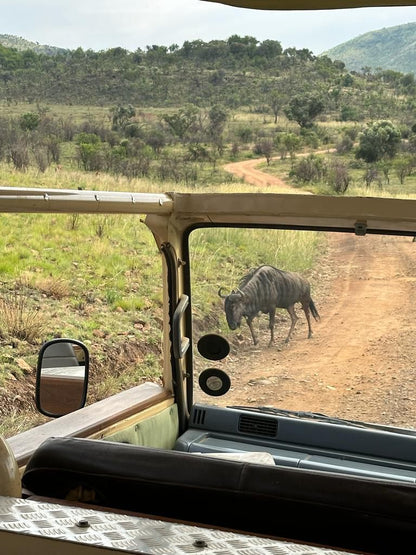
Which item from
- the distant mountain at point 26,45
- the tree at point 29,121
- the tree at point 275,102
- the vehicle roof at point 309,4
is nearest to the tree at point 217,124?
the tree at point 275,102

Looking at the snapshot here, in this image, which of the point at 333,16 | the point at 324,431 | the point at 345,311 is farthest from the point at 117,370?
the point at 333,16

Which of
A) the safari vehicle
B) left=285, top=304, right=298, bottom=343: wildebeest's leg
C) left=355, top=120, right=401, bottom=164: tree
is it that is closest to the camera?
the safari vehicle

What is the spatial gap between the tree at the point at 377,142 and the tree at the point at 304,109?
1.82m

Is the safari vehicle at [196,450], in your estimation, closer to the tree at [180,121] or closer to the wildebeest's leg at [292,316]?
the wildebeest's leg at [292,316]

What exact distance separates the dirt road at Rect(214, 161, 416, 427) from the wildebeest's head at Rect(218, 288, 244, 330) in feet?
32.8

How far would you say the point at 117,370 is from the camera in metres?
14.9

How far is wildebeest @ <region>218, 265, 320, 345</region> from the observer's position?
4184 mm

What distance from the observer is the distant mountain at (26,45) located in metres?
25.9

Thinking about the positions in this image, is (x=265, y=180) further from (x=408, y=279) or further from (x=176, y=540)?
(x=176, y=540)

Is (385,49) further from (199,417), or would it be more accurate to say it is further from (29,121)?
(199,417)

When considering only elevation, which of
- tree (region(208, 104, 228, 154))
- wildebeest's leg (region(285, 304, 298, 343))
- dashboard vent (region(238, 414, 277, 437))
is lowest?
dashboard vent (region(238, 414, 277, 437))

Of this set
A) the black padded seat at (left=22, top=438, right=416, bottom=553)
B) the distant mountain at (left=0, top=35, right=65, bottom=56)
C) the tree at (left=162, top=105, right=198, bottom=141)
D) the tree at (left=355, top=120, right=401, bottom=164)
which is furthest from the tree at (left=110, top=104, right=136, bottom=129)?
the black padded seat at (left=22, top=438, right=416, bottom=553)

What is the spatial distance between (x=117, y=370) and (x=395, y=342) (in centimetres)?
544

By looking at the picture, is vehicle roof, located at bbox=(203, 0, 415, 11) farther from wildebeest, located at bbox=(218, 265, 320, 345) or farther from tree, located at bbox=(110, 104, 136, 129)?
tree, located at bbox=(110, 104, 136, 129)
